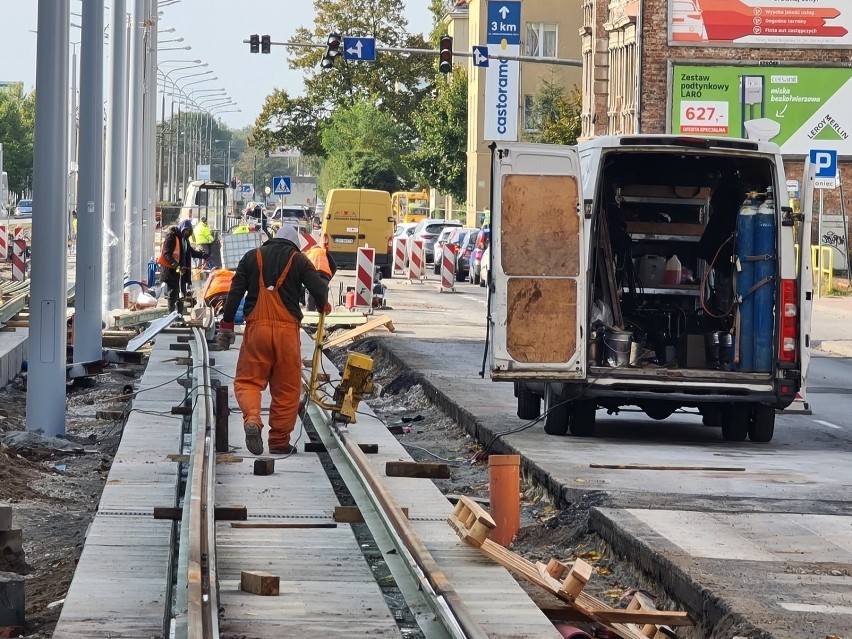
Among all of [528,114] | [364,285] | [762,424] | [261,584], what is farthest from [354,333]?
[528,114]

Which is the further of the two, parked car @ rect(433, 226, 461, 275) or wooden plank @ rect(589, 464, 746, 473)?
parked car @ rect(433, 226, 461, 275)

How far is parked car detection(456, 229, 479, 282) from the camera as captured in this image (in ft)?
160

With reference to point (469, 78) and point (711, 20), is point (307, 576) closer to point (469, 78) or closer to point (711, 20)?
point (711, 20)

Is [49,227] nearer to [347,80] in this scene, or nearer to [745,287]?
[745,287]

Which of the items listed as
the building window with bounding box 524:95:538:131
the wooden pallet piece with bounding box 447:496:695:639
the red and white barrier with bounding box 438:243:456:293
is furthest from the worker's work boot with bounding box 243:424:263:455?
the building window with bounding box 524:95:538:131

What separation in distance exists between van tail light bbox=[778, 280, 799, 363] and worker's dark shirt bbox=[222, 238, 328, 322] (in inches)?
158

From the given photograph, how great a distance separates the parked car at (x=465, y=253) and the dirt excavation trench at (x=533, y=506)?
28035mm

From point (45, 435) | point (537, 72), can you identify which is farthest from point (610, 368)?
point (537, 72)

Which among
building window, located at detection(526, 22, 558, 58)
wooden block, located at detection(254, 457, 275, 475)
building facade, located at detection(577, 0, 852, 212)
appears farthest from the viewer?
building window, located at detection(526, 22, 558, 58)

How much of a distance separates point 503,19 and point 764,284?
1355 inches

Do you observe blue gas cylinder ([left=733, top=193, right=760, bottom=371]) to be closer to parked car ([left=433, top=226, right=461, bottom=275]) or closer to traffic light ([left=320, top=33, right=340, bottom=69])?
traffic light ([left=320, top=33, right=340, bottom=69])

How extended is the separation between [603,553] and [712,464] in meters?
3.32

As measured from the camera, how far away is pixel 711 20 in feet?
161

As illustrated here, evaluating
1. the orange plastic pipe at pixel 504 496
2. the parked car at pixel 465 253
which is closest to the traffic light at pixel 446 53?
the parked car at pixel 465 253
